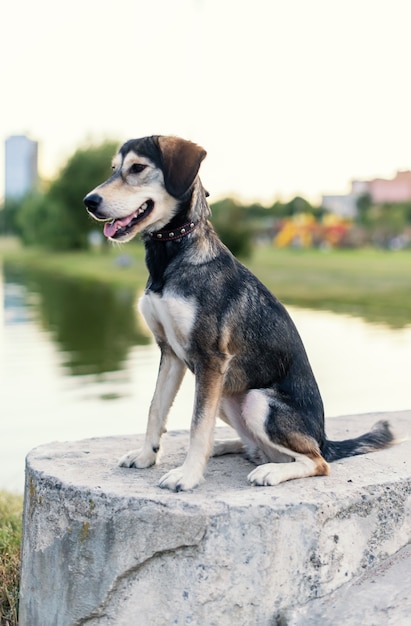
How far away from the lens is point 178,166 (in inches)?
185

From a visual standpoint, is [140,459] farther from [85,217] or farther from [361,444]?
[85,217]

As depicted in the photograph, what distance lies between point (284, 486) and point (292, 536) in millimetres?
318

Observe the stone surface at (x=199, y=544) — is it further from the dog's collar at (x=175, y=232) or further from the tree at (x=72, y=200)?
the tree at (x=72, y=200)

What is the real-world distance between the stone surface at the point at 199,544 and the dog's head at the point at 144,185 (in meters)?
1.42

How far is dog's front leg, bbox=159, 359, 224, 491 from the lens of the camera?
467 cm

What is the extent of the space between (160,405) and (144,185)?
127 centimetres

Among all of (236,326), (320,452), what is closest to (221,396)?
(236,326)

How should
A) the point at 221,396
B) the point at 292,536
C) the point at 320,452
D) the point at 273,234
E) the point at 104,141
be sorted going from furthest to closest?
the point at 273,234
the point at 104,141
the point at 320,452
the point at 221,396
the point at 292,536

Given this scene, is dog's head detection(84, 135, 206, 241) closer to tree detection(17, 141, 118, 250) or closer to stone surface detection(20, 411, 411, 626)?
stone surface detection(20, 411, 411, 626)

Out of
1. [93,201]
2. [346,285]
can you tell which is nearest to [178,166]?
[93,201]

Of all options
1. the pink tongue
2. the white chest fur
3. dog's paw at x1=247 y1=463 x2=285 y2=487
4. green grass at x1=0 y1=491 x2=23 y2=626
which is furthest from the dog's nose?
green grass at x1=0 y1=491 x2=23 y2=626

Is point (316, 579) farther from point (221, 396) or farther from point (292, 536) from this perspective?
point (221, 396)

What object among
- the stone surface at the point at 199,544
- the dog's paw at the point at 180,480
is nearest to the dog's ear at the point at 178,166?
the dog's paw at the point at 180,480

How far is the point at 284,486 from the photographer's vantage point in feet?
15.8
